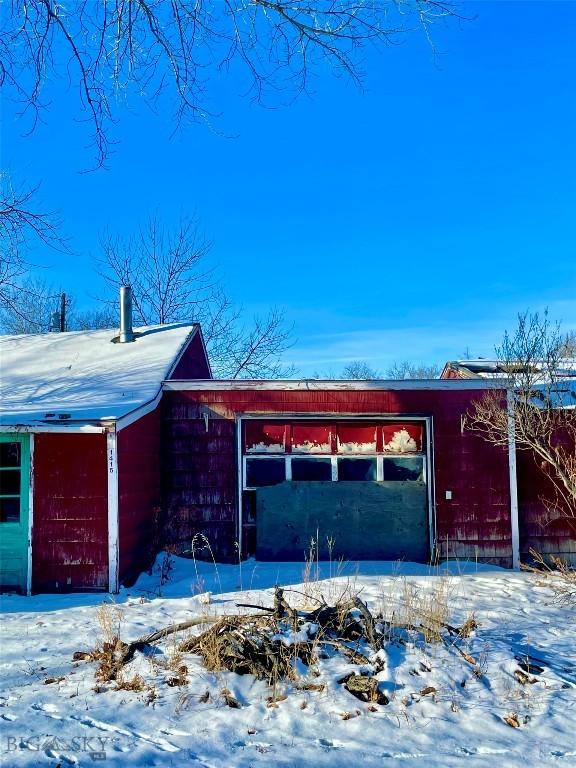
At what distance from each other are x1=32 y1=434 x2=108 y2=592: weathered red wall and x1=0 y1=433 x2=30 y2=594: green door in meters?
0.14

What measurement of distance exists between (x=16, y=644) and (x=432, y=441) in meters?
6.59

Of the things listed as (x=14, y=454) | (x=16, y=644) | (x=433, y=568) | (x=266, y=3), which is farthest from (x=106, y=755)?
(x=433, y=568)

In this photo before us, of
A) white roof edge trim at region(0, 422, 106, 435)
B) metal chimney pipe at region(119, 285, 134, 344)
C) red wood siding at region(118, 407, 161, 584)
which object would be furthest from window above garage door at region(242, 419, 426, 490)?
metal chimney pipe at region(119, 285, 134, 344)

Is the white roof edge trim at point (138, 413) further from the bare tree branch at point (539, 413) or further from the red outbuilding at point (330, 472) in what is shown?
the bare tree branch at point (539, 413)

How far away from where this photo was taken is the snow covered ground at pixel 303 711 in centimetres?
352

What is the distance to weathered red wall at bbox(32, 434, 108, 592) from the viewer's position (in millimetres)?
8055

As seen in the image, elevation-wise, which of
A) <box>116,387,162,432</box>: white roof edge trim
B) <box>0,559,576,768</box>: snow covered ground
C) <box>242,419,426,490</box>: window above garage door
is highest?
<box>116,387,162,432</box>: white roof edge trim

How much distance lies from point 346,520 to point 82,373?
17.1 ft

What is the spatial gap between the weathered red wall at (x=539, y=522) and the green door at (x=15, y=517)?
7.58 metres

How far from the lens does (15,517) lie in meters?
8.22

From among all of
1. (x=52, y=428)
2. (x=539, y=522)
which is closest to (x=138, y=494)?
(x=52, y=428)

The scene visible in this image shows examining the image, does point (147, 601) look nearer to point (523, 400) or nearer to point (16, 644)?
point (16, 644)

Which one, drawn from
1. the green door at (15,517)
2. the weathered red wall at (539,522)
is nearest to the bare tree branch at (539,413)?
the weathered red wall at (539,522)

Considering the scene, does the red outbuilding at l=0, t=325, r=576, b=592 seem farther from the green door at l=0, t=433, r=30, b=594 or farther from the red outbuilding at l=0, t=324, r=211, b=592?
the green door at l=0, t=433, r=30, b=594
